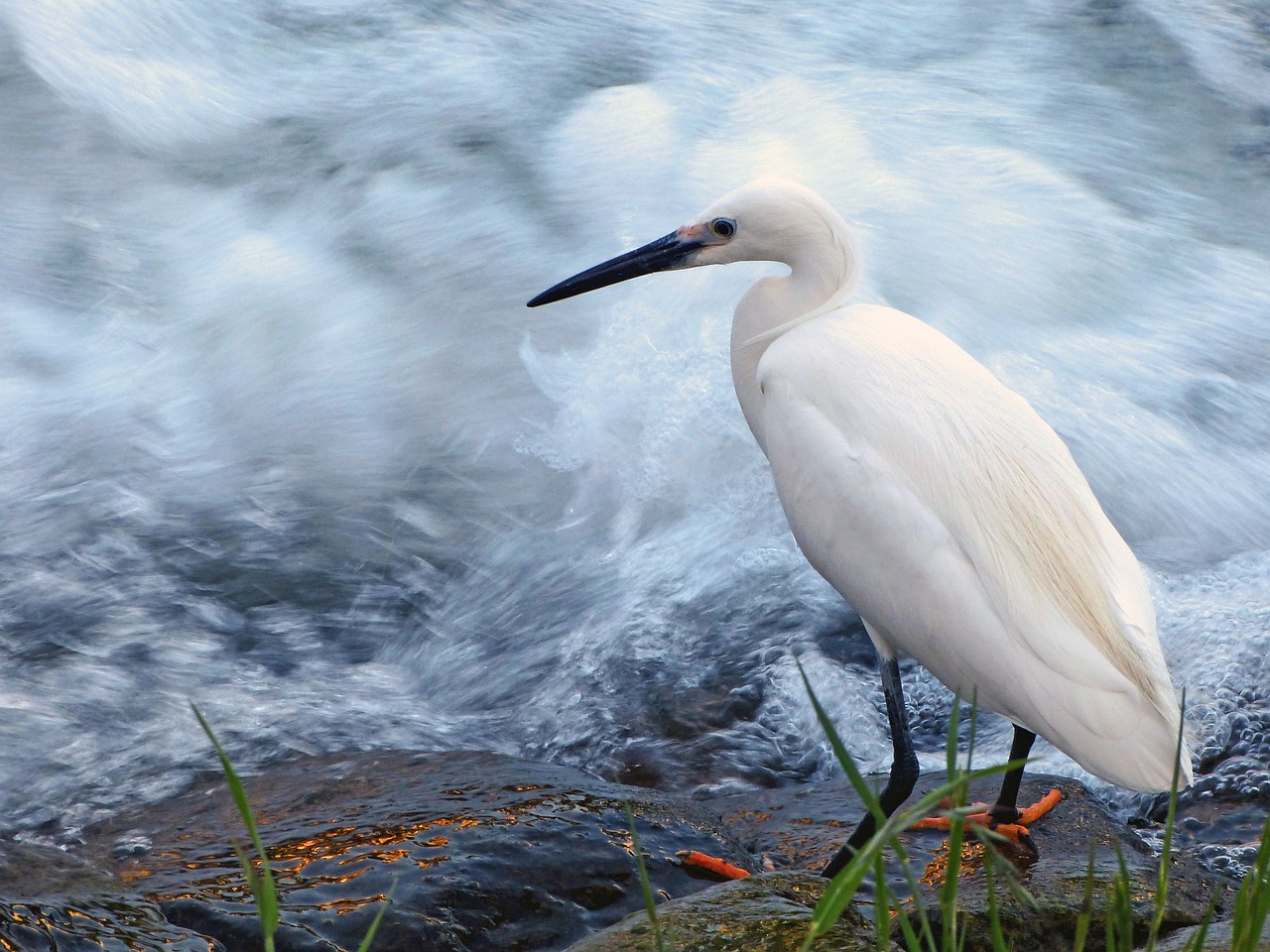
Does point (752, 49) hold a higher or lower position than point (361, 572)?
higher

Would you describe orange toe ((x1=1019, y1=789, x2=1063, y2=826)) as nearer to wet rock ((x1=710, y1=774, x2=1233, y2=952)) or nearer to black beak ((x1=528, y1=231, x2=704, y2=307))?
→ wet rock ((x1=710, y1=774, x2=1233, y2=952))

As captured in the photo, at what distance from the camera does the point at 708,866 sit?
273cm

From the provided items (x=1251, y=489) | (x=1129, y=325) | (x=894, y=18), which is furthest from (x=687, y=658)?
(x=894, y=18)

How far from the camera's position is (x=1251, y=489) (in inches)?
197

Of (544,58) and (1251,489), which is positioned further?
(544,58)

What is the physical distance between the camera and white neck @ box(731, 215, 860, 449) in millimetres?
3205

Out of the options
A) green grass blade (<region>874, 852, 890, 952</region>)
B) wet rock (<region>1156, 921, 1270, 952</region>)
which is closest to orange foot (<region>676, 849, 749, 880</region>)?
wet rock (<region>1156, 921, 1270, 952</region>)

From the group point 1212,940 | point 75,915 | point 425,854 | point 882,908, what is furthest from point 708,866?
point 882,908

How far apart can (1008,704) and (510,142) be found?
5001 millimetres

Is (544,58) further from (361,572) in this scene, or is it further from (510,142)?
(361,572)

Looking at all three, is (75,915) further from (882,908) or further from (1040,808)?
(1040,808)

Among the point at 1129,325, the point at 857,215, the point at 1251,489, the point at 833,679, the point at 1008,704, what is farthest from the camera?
the point at 857,215

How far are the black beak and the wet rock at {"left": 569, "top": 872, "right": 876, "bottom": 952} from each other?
1574 millimetres

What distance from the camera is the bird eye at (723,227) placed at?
3.24 m
